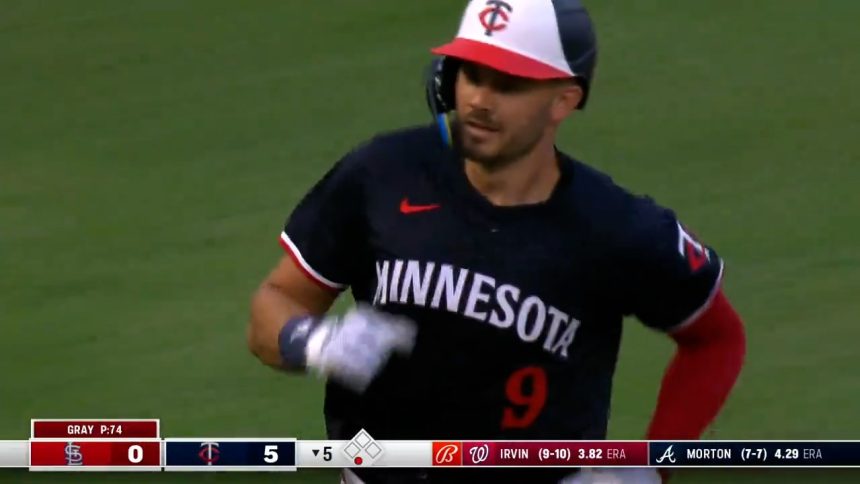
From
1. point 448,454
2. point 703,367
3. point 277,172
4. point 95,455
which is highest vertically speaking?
point 703,367

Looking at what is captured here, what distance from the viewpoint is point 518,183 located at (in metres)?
5.76

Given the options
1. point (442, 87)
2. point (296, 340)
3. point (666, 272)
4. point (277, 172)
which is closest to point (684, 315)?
point (666, 272)

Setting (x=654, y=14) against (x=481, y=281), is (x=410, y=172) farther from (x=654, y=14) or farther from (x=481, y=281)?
(x=654, y=14)

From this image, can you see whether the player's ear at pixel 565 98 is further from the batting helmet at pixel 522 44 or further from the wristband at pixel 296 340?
the wristband at pixel 296 340

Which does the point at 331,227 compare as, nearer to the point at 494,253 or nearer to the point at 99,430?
the point at 494,253

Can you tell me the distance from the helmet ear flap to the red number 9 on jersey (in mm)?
663

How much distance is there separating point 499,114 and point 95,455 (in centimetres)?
235

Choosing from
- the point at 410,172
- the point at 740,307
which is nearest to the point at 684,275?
the point at 410,172

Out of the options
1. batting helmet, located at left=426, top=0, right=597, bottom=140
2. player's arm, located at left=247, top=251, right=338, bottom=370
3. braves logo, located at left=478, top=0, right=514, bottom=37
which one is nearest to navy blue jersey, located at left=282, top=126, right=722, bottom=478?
player's arm, located at left=247, top=251, right=338, bottom=370

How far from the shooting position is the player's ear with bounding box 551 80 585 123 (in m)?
5.79

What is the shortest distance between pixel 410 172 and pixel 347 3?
26.4 feet

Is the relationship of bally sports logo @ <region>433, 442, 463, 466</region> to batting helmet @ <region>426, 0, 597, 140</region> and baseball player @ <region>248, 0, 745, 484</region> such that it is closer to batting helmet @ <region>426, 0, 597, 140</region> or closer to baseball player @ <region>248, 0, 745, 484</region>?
baseball player @ <region>248, 0, 745, 484</region>

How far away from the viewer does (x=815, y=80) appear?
42.5ft

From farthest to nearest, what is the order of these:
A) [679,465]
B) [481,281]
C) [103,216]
Answer: [103,216] → [679,465] → [481,281]
